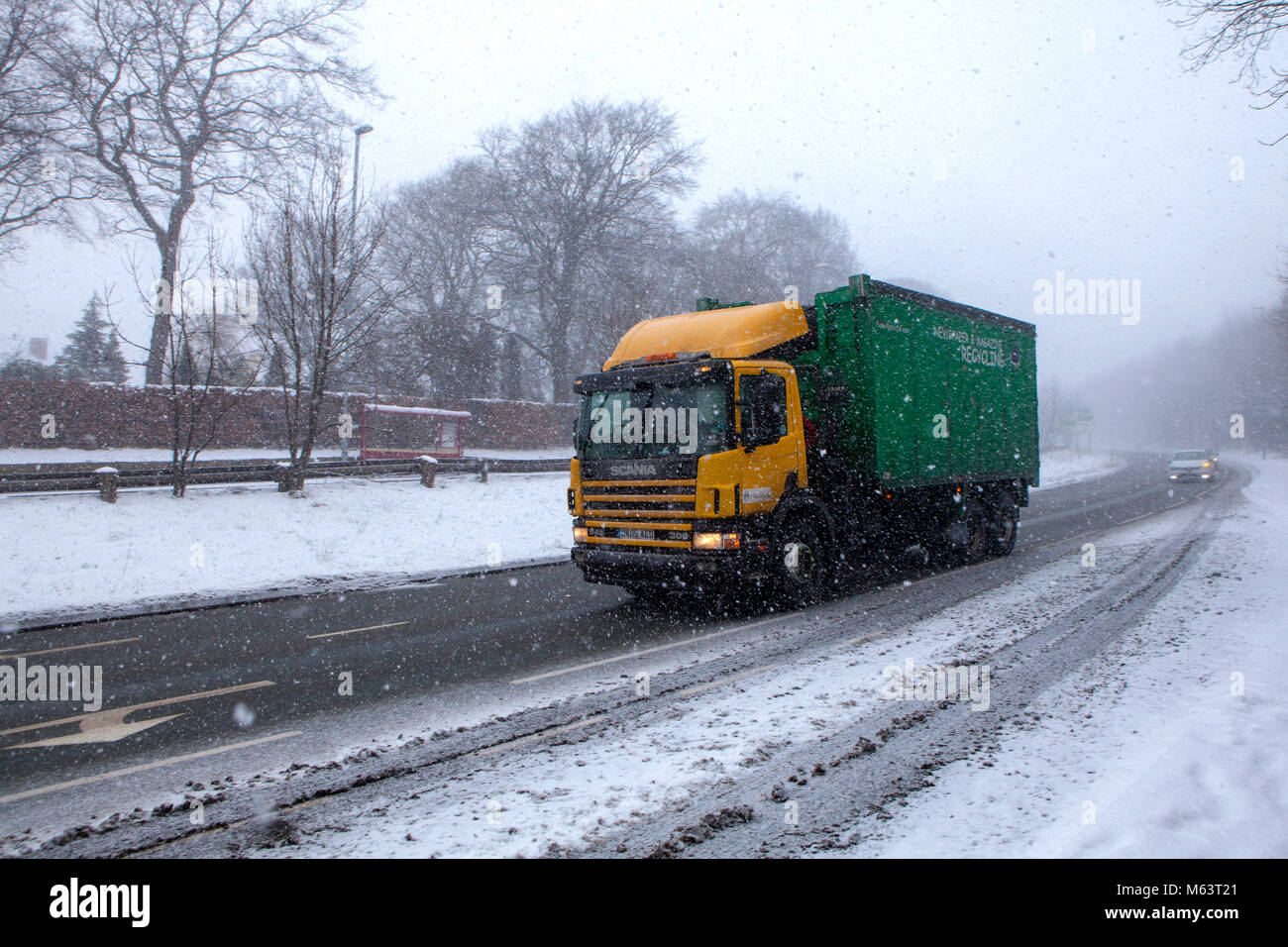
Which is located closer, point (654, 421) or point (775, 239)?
point (654, 421)

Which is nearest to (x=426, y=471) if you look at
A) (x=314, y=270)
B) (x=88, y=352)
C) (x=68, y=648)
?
(x=314, y=270)

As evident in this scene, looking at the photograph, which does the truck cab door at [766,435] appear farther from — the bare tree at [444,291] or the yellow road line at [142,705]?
the bare tree at [444,291]

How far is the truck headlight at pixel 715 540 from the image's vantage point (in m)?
8.37

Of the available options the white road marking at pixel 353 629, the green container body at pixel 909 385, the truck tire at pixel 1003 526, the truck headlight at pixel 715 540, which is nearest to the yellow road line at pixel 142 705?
the white road marking at pixel 353 629

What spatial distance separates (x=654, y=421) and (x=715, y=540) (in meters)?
1.56

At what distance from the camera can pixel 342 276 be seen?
1802cm

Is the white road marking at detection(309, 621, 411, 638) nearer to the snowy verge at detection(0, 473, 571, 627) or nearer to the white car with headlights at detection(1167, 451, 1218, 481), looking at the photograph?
the snowy verge at detection(0, 473, 571, 627)

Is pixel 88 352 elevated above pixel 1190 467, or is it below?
above

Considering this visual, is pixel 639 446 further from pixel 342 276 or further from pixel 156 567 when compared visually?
pixel 342 276

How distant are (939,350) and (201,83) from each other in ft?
88.3

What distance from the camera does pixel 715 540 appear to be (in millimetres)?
8367

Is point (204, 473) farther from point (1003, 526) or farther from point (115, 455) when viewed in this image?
point (115, 455)

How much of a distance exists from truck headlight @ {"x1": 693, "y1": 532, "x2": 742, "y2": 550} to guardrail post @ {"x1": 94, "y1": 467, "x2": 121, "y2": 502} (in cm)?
1092
